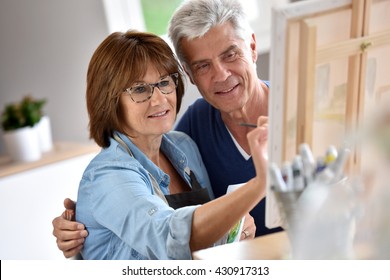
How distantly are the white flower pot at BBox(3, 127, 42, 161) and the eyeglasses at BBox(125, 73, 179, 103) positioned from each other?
1.69 meters

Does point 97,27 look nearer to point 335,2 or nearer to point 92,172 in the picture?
point 92,172

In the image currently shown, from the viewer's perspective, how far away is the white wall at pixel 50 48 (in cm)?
339

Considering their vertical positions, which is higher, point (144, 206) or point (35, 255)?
point (144, 206)

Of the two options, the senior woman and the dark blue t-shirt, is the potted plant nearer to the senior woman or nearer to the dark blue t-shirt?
the dark blue t-shirt

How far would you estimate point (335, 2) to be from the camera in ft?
3.25

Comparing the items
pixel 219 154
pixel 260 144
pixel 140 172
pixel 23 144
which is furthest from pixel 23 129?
pixel 260 144

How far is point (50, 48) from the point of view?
136 inches

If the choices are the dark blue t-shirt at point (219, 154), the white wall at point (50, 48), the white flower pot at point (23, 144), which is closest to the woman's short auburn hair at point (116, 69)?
the dark blue t-shirt at point (219, 154)

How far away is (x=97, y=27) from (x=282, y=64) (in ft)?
8.70

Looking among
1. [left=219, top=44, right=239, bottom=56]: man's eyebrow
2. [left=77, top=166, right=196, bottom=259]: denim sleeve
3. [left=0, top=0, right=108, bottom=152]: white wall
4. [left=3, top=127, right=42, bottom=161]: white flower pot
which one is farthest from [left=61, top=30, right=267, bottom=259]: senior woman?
[left=0, top=0, right=108, bottom=152]: white wall

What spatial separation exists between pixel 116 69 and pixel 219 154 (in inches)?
17.7

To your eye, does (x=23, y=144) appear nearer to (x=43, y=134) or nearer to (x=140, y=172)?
→ (x=43, y=134)

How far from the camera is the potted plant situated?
2975 mm

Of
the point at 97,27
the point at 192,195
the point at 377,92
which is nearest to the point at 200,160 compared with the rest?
the point at 192,195
